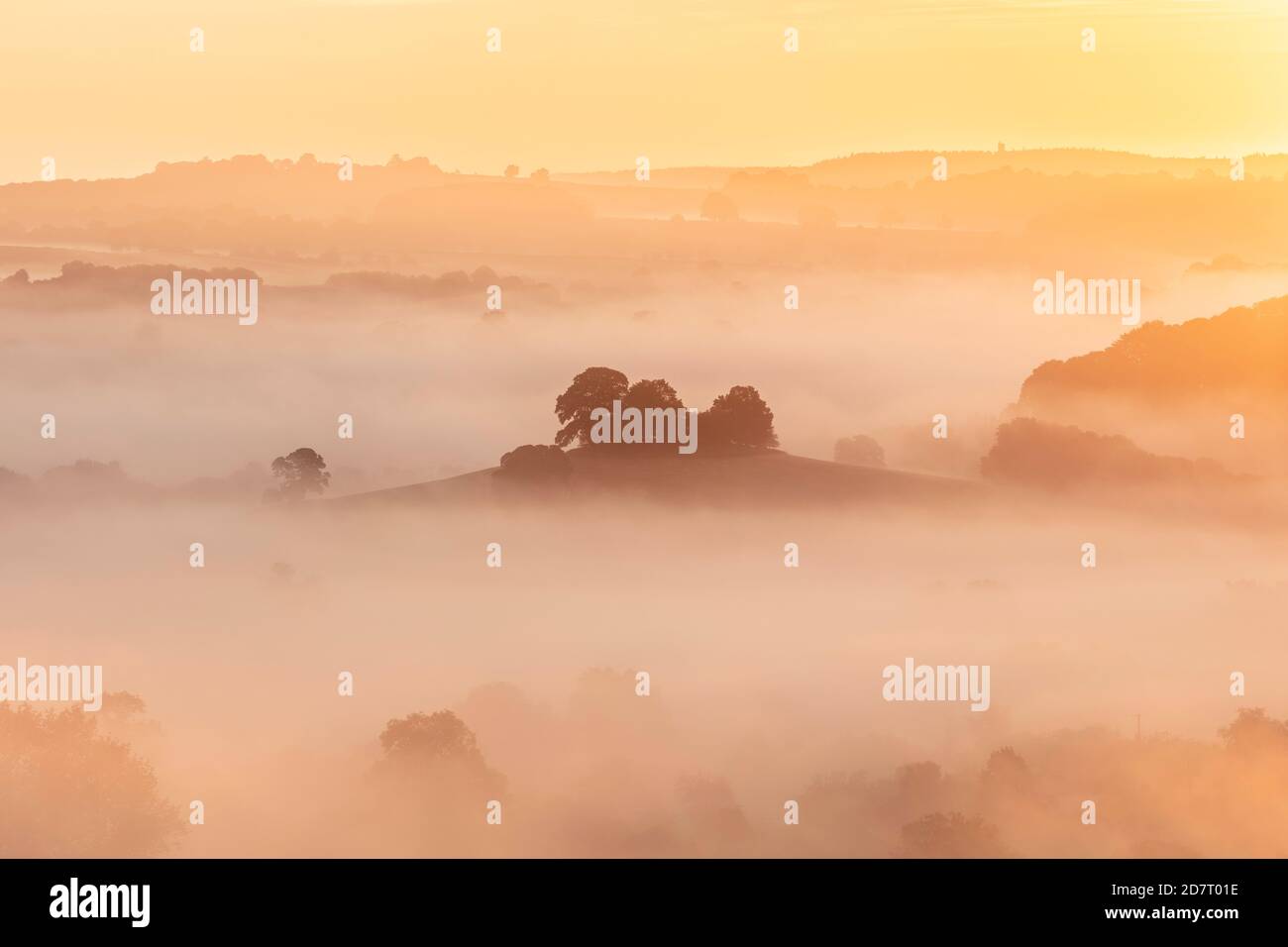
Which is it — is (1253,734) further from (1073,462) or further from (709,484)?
(709,484)

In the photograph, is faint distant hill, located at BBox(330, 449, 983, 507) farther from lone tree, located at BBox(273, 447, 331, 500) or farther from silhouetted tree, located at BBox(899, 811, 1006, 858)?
silhouetted tree, located at BBox(899, 811, 1006, 858)

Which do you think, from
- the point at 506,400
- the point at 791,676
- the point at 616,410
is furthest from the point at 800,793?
the point at 506,400

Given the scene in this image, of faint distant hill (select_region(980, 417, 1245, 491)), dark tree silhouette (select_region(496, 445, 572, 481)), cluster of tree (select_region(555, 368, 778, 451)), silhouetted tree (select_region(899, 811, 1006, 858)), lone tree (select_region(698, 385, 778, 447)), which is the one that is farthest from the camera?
faint distant hill (select_region(980, 417, 1245, 491))

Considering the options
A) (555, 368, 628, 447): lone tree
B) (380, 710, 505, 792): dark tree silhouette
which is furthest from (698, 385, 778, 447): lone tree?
(380, 710, 505, 792): dark tree silhouette

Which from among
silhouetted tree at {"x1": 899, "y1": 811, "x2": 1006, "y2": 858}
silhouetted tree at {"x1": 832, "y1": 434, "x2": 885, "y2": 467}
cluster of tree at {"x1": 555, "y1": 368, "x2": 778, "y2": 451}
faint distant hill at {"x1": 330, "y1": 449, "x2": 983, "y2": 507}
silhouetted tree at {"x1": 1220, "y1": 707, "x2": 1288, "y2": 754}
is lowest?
silhouetted tree at {"x1": 899, "y1": 811, "x2": 1006, "y2": 858}

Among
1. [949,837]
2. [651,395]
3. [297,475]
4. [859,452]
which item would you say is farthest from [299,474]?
[949,837]

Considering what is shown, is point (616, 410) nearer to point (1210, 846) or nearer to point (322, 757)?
point (322, 757)
